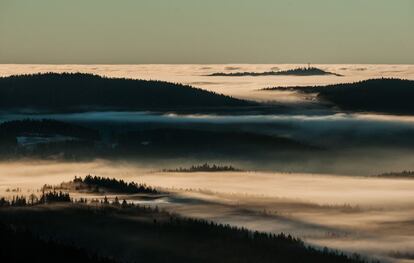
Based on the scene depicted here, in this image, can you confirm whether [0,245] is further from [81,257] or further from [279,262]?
[279,262]

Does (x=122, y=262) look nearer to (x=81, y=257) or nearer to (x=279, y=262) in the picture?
(x=81, y=257)

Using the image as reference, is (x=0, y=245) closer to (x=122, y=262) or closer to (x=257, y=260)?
(x=122, y=262)

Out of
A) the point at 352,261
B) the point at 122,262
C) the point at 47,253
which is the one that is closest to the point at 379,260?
the point at 352,261

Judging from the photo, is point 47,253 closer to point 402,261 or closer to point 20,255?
point 20,255

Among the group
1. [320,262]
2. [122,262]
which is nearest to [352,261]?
[320,262]

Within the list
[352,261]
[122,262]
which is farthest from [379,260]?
[122,262]
